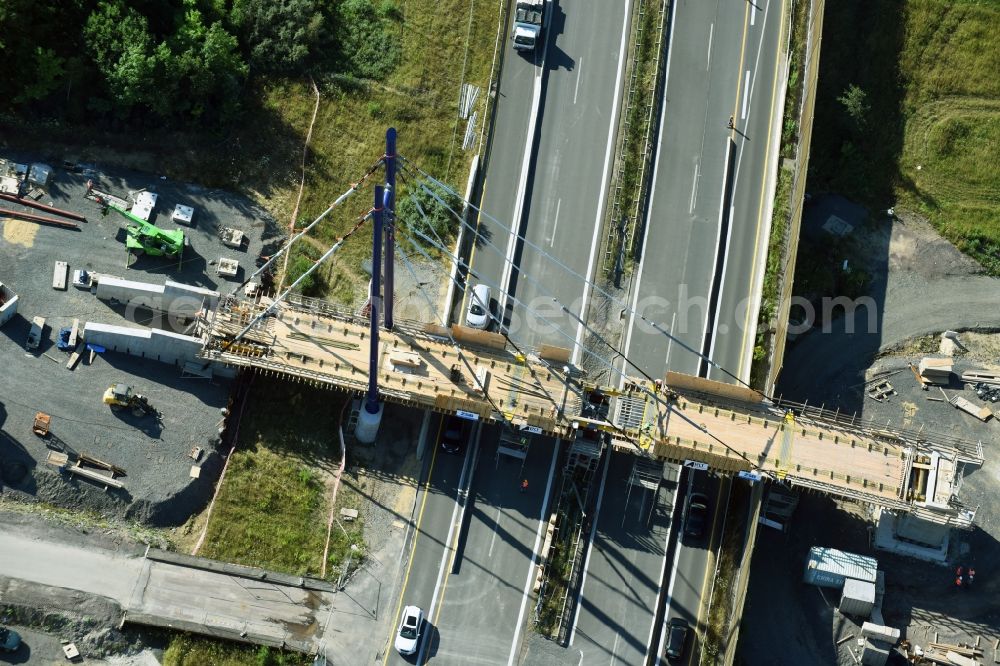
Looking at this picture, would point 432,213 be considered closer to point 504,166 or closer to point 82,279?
point 504,166

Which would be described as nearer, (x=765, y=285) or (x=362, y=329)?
(x=362, y=329)

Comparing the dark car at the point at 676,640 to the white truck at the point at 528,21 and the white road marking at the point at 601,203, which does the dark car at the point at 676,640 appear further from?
the white truck at the point at 528,21

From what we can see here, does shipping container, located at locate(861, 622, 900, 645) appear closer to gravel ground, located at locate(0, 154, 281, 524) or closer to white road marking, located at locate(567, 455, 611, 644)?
white road marking, located at locate(567, 455, 611, 644)

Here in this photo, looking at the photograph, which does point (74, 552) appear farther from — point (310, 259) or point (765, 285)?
Result: point (765, 285)

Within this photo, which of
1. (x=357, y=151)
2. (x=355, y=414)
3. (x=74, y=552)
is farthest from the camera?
(x=357, y=151)

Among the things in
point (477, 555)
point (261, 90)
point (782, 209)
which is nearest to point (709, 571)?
point (477, 555)

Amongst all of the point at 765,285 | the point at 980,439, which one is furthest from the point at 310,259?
the point at 980,439
